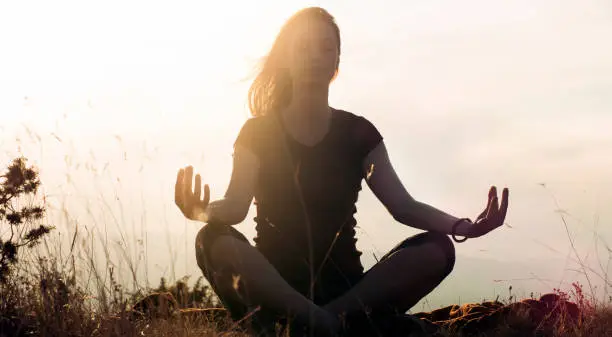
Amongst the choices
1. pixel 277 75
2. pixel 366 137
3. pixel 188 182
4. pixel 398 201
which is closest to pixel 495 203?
pixel 398 201

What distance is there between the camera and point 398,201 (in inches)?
198

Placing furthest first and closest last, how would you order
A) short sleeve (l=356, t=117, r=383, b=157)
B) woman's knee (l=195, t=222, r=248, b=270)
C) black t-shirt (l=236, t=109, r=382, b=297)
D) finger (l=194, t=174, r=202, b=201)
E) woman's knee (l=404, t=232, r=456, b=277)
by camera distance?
short sleeve (l=356, t=117, r=383, b=157) → black t-shirt (l=236, t=109, r=382, b=297) → woman's knee (l=404, t=232, r=456, b=277) → woman's knee (l=195, t=222, r=248, b=270) → finger (l=194, t=174, r=202, b=201)

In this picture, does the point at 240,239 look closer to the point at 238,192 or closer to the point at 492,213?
the point at 238,192

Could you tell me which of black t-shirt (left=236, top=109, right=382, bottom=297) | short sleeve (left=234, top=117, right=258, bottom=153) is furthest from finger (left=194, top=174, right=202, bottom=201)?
short sleeve (left=234, top=117, right=258, bottom=153)

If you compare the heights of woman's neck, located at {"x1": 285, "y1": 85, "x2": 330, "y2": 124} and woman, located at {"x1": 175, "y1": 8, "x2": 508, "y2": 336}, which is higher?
woman's neck, located at {"x1": 285, "y1": 85, "x2": 330, "y2": 124}

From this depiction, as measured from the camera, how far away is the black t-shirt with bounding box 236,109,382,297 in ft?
16.4

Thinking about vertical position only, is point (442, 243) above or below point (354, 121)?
below

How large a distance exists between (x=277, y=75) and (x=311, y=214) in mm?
1125

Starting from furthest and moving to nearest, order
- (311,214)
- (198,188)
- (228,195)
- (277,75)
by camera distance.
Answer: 1. (277,75)
2. (311,214)
3. (228,195)
4. (198,188)

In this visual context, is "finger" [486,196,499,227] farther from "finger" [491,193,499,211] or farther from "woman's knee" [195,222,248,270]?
"woman's knee" [195,222,248,270]

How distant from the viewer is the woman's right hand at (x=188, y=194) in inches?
154

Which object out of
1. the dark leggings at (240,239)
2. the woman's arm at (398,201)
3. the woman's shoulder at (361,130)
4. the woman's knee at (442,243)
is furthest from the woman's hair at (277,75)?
the woman's knee at (442,243)

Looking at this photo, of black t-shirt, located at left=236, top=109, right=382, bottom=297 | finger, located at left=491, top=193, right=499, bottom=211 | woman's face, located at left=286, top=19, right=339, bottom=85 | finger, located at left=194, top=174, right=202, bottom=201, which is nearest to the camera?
finger, located at left=194, top=174, right=202, bottom=201

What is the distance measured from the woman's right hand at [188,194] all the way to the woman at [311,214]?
472mm
